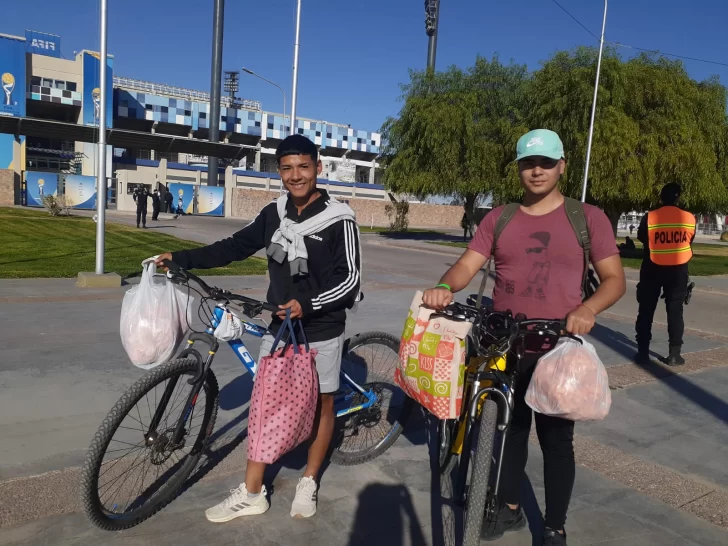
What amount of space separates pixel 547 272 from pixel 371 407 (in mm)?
1601

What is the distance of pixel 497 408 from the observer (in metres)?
2.55

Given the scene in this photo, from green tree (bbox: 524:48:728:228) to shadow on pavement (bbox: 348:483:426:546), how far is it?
22.3m

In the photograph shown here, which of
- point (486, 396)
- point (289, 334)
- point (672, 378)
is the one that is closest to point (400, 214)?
point (672, 378)

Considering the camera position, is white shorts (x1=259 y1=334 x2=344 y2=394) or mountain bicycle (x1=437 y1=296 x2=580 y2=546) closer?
mountain bicycle (x1=437 y1=296 x2=580 y2=546)

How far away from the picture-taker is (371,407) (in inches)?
151

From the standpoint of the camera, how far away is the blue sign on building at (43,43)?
52719mm

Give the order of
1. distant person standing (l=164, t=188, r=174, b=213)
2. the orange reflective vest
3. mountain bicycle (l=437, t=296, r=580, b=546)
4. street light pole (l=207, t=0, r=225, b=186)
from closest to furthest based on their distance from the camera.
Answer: mountain bicycle (l=437, t=296, r=580, b=546)
the orange reflective vest
distant person standing (l=164, t=188, r=174, b=213)
street light pole (l=207, t=0, r=225, b=186)

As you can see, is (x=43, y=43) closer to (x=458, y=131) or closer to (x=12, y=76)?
(x=12, y=76)

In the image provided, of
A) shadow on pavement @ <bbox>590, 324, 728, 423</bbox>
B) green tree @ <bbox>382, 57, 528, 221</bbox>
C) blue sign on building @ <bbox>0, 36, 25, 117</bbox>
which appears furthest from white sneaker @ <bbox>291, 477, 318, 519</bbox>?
blue sign on building @ <bbox>0, 36, 25, 117</bbox>

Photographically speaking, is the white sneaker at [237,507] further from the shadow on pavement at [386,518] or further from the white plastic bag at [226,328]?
the white plastic bag at [226,328]

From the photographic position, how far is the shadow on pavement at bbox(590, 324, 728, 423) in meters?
5.31

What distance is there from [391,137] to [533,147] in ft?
90.4

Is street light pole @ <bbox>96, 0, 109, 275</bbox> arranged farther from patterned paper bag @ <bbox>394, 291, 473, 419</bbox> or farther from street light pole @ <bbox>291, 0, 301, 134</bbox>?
patterned paper bag @ <bbox>394, 291, 473, 419</bbox>

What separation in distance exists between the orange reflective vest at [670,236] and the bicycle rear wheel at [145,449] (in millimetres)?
5254
